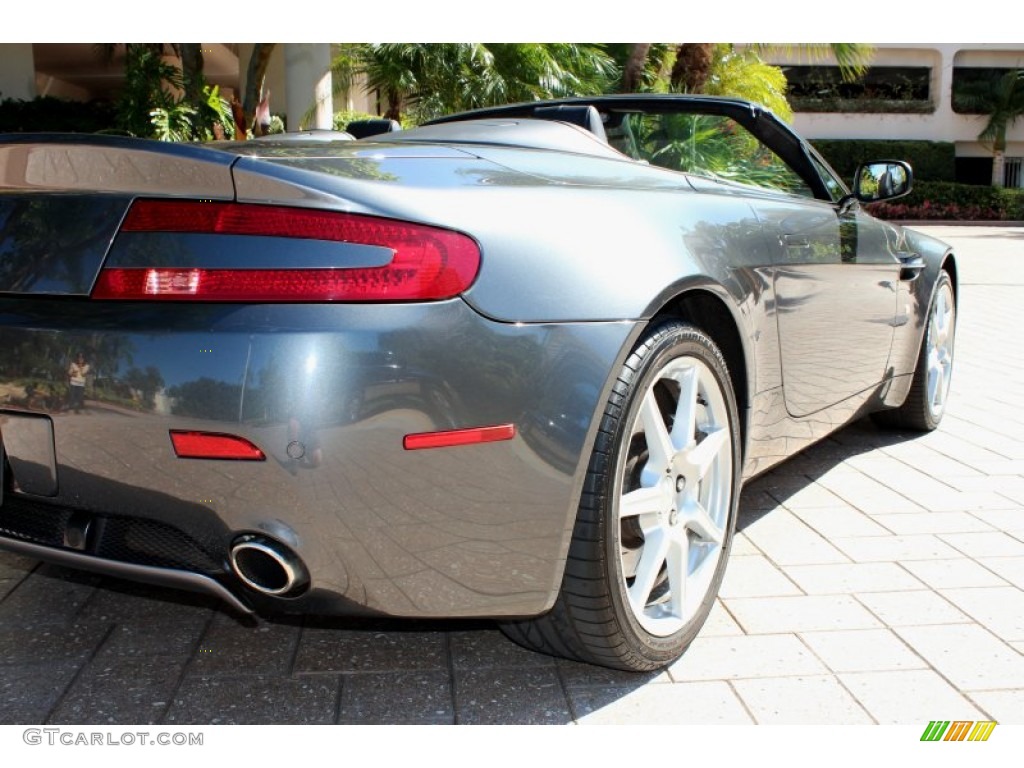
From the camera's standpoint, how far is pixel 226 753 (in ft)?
7.55

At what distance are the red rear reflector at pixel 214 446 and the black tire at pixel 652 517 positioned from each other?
695 millimetres

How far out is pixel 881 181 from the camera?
13.5ft

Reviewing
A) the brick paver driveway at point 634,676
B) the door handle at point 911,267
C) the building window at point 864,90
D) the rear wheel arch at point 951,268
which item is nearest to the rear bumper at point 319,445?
the brick paver driveway at point 634,676

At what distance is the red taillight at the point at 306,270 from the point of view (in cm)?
201

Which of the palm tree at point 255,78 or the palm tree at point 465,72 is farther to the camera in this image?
the palm tree at point 465,72

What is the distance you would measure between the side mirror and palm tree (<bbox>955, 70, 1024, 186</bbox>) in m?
39.8

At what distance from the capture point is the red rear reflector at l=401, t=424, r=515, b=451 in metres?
2.03

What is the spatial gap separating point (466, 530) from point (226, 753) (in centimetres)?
72

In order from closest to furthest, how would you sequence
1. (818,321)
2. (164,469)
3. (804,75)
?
(164,469)
(818,321)
(804,75)

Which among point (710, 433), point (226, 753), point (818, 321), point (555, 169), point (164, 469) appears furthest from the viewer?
point (818, 321)

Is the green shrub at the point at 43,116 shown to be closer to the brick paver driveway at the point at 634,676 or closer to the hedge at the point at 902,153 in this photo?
the brick paver driveway at the point at 634,676

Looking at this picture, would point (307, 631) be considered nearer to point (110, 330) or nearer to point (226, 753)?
point (226, 753)

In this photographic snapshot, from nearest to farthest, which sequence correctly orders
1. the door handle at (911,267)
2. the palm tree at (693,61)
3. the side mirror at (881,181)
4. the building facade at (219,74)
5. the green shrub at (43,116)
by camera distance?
the side mirror at (881,181), the door handle at (911,267), the palm tree at (693,61), the building facade at (219,74), the green shrub at (43,116)
